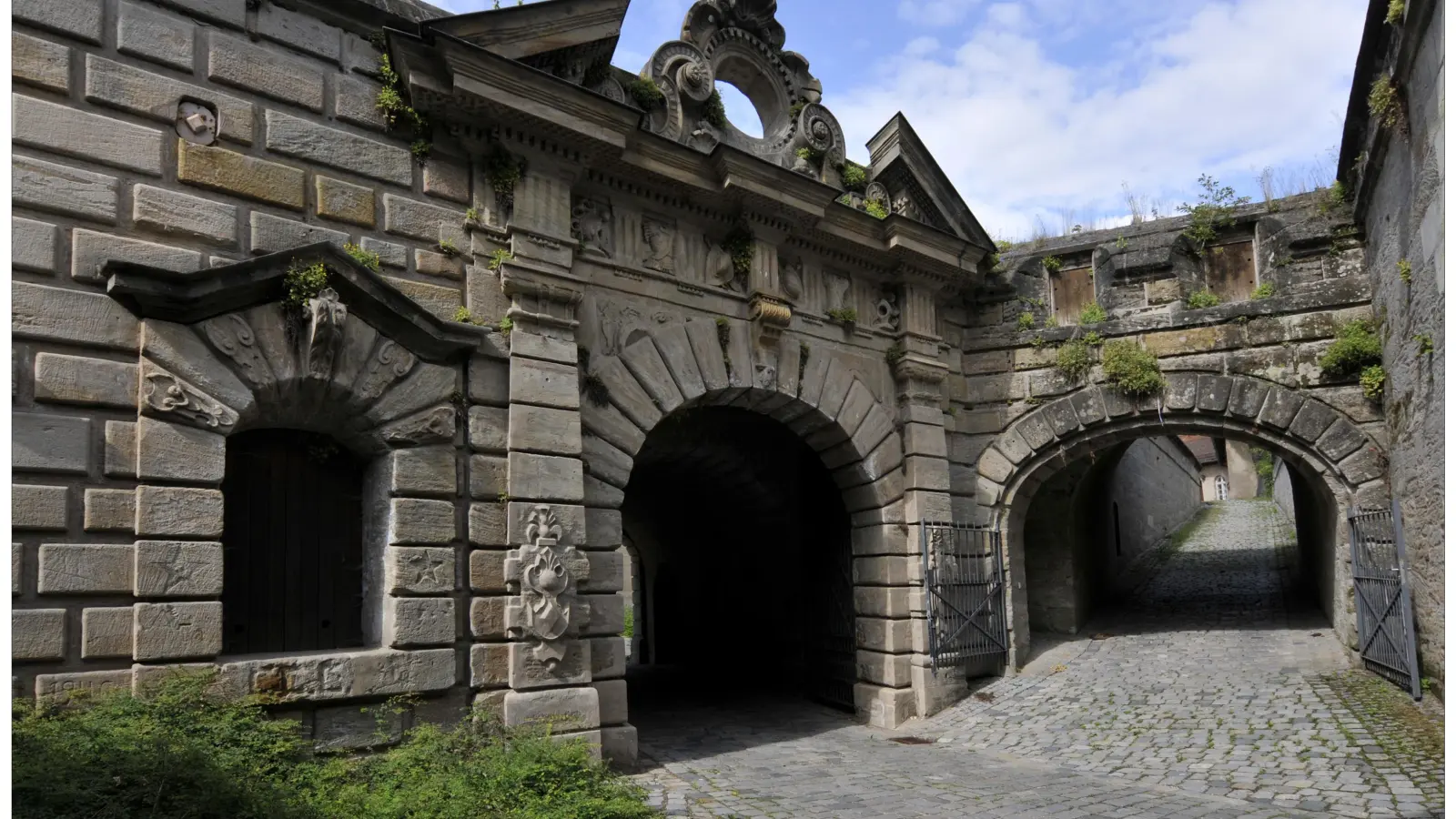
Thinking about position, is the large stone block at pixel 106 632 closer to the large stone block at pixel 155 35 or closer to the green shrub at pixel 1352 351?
the large stone block at pixel 155 35

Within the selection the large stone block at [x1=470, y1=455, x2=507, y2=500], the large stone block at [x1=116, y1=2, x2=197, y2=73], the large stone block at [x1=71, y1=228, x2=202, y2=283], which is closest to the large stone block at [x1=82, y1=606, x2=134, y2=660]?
the large stone block at [x1=71, y1=228, x2=202, y2=283]

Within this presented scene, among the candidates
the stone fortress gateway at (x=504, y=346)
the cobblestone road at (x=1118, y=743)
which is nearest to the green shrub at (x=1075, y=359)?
the stone fortress gateway at (x=504, y=346)

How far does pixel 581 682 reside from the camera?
22.7 ft

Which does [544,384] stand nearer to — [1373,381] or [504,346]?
[504,346]

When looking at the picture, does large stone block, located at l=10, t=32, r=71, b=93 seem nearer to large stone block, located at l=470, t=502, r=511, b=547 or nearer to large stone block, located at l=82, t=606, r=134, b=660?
large stone block, located at l=82, t=606, r=134, b=660

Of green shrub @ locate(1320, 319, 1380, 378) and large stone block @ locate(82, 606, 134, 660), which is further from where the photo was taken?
green shrub @ locate(1320, 319, 1380, 378)

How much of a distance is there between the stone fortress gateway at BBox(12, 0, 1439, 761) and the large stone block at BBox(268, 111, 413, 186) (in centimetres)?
3

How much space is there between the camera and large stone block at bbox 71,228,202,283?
212 inches

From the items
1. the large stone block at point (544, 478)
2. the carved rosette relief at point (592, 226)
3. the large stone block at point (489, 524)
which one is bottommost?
the large stone block at point (489, 524)

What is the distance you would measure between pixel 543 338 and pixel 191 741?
341cm

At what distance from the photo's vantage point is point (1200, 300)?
10.3 meters

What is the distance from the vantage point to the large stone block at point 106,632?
514cm

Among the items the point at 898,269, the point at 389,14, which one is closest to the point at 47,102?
the point at 389,14

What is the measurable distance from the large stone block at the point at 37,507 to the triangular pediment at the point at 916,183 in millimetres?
7705
